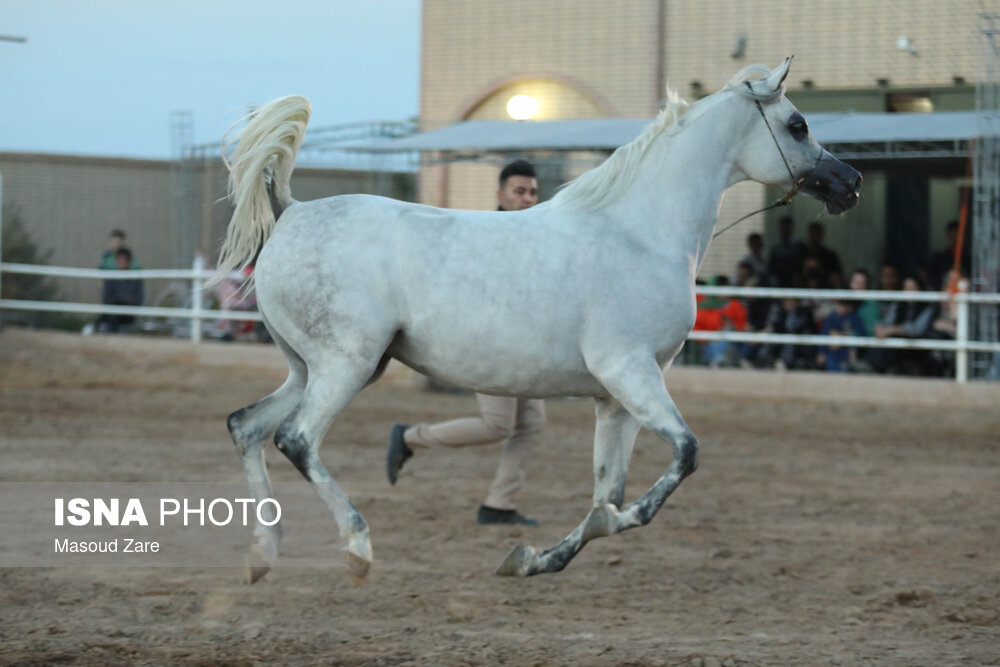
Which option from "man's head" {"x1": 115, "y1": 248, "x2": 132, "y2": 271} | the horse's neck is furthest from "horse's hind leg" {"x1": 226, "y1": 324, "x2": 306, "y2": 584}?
"man's head" {"x1": 115, "y1": 248, "x2": 132, "y2": 271}

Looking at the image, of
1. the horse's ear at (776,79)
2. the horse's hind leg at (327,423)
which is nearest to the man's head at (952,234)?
the horse's ear at (776,79)

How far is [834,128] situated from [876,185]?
279cm

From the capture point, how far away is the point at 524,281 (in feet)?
13.8

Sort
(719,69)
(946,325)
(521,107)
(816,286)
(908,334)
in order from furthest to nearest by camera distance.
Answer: (521,107)
(719,69)
(816,286)
(908,334)
(946,325)

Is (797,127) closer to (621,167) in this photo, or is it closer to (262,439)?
(621,167)

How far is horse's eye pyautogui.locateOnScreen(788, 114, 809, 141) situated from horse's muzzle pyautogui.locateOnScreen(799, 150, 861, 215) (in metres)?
0.11

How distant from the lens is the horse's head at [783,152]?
4.46 m

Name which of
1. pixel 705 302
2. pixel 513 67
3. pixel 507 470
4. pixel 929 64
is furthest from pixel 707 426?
pixel 513 67

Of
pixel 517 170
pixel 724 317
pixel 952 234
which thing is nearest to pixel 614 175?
pixel 517 170

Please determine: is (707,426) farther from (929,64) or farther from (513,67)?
(513,67)

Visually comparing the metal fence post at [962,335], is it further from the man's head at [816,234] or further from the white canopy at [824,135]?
the man's head at [816,234]

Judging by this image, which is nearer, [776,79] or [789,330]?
[776,79]

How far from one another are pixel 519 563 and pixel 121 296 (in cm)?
1218

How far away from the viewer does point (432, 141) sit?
13.3 meters
